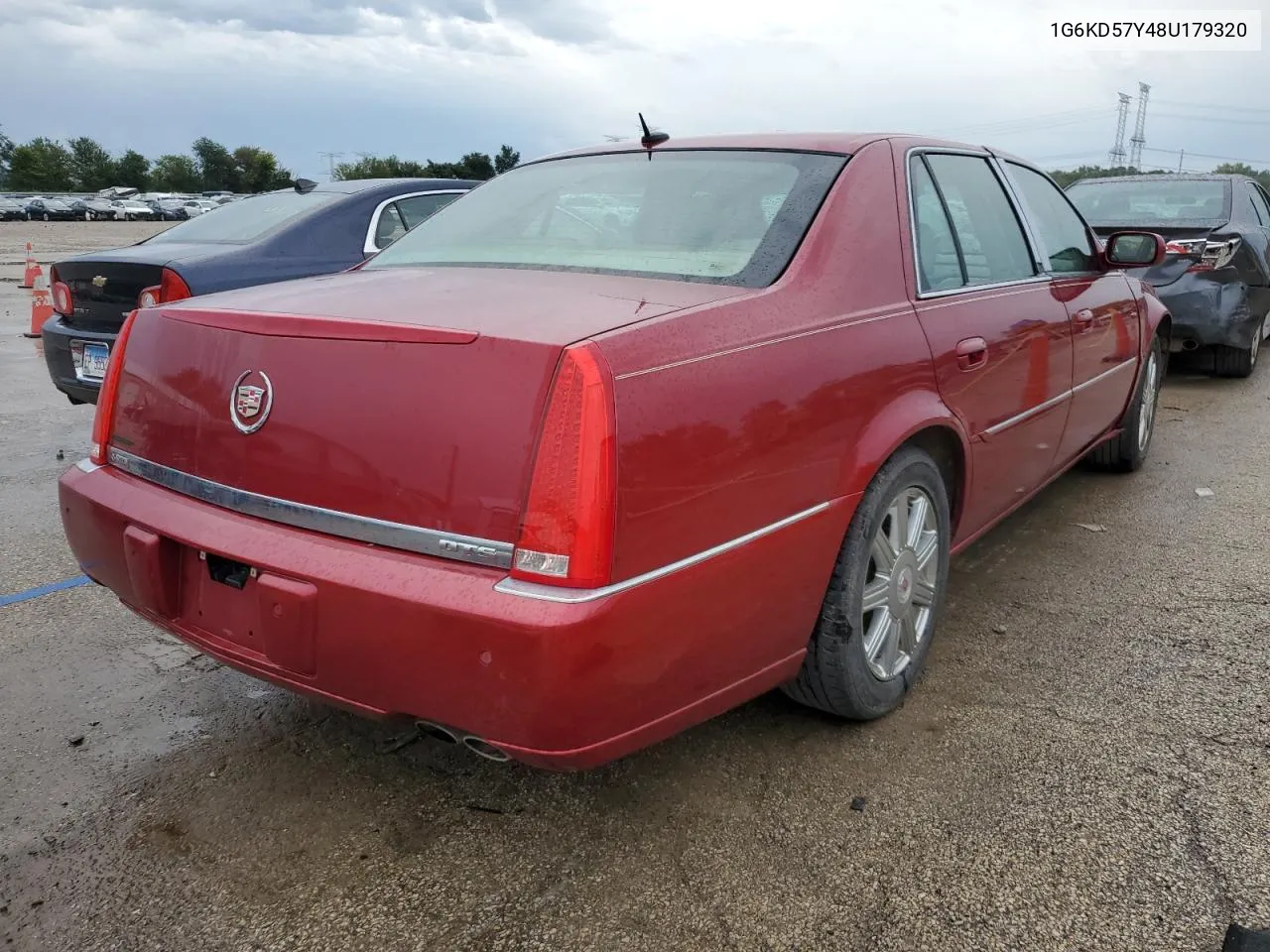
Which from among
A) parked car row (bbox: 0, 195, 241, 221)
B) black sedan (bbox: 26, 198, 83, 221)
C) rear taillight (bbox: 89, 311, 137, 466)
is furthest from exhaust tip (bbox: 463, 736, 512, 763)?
black sedan (bbox: 26, 198, 83, 221)

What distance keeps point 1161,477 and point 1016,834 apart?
346cm

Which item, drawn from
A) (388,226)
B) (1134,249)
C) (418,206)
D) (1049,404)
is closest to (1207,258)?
(1134,249)

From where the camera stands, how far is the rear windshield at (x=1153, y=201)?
7.32 meters

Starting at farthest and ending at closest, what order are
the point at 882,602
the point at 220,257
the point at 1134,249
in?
the point at 220,257
the point at 1134,249
the point at 882,602

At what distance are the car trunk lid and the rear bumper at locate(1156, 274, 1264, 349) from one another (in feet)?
19.8

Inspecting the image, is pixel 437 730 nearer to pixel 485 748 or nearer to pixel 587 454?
pixel 485 748

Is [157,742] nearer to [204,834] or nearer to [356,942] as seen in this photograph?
[204,834]

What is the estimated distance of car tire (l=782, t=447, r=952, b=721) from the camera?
2.36m

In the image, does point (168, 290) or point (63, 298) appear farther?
point (63, 298)

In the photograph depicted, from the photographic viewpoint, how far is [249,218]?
19.5ft

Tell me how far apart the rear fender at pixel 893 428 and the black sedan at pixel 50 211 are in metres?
61.1

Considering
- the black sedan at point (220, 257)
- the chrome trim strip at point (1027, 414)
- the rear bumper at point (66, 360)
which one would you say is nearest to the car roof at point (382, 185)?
the black sedan at point (220, 257)

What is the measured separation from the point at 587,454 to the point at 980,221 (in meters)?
2.11

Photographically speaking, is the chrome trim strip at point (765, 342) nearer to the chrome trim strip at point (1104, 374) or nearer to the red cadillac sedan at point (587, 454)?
the red cadillac sedan at point (587, 454)
